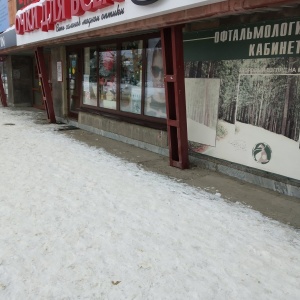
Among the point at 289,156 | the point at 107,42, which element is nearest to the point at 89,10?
the point at 107,42

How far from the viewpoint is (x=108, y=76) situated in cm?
877

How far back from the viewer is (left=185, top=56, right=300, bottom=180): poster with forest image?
4.43 meters

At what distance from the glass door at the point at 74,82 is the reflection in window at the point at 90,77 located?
43cm

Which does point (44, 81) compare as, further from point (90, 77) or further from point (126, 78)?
point (126, 78)

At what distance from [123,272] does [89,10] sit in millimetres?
5218

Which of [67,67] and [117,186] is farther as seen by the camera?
[67,67]

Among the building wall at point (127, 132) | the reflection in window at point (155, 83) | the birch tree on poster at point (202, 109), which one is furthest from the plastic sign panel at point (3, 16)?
the birch tree on poster at point (202, 109)

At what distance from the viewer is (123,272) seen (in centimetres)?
268

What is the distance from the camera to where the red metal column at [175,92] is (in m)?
5.14

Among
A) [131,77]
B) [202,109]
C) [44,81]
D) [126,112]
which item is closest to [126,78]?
[131,77]

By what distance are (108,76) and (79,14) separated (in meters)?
2.28

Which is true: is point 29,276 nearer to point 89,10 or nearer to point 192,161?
point 192,161

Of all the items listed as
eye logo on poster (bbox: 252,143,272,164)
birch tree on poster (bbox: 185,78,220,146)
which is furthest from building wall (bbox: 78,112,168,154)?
eye logo on poster (bbox: 252,143,272,164)

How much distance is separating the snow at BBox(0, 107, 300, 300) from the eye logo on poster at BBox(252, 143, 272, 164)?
93 cm
